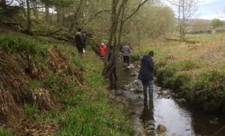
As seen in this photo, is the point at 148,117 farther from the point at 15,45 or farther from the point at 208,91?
the point at 15,45

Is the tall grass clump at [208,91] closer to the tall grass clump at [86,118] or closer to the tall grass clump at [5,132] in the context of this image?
the tall grass clump at [86,118]

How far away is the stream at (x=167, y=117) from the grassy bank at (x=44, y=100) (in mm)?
2119

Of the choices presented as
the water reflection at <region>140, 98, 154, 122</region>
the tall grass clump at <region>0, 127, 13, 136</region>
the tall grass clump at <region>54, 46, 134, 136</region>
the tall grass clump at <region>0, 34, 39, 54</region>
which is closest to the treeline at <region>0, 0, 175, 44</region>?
the tall grass clump at <region>0, 34, 39, 54</region>

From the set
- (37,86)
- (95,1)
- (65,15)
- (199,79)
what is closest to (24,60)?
(37,86)

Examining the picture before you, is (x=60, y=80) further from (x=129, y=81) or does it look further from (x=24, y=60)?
(x=129, y=81)

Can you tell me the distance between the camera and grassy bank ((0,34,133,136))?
718 centimetres

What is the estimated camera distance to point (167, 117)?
43.1ft

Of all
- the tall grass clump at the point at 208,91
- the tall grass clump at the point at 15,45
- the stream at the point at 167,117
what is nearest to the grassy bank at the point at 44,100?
the tall grass clump at the point at 15,45

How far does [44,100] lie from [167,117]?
20.6ft

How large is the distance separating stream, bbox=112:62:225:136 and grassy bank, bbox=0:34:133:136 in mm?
2119

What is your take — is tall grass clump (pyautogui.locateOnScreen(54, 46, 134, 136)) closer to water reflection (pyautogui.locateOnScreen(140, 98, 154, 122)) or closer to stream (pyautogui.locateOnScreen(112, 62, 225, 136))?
stream (pyautogui.locateOnScreen(112, 62, 225, 136))

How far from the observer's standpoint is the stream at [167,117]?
11125mm

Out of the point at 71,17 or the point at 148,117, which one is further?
the point at 71,17

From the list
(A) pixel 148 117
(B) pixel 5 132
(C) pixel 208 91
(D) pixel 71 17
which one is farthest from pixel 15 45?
(D) pixel 71 17
